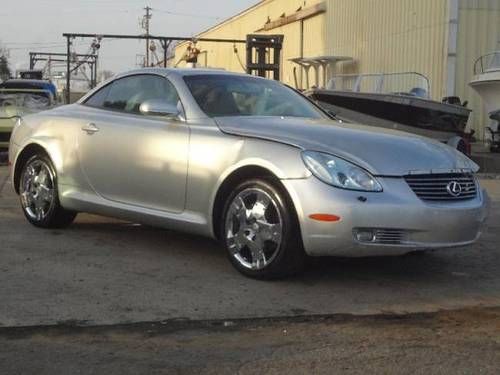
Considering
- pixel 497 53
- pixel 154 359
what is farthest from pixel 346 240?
pixel 497 53

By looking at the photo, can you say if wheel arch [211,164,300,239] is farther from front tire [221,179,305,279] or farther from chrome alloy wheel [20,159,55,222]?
chrome alloy wheel [20,159,55,222]

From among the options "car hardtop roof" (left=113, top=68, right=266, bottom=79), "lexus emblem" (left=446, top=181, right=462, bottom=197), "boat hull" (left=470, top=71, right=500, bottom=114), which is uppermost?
"boat hull" (left=470, top=71, right=500, bottom=114)

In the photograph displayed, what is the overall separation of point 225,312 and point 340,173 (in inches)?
47.9

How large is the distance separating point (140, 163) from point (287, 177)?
151 centimetres

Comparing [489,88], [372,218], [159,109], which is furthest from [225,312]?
[489,88]

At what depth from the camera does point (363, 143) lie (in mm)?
5426

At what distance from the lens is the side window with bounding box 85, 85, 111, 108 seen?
23.3 ft

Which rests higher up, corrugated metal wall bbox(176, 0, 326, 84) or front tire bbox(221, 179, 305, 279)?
corrugated metal wall bbox(176, 0, 326, 84)

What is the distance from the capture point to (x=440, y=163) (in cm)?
548

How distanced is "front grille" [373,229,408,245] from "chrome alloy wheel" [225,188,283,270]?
2.18 feet

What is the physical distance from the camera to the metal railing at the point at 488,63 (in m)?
16.6

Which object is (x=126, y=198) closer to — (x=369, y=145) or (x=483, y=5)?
(x=369, y=145)

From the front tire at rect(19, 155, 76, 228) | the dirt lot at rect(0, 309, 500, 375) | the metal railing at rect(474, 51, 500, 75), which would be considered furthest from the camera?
the metal railing at rect(474, 51, 500, 75)

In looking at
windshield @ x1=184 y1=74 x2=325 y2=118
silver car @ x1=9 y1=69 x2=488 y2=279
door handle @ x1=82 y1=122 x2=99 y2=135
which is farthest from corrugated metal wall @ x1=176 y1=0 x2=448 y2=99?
door handle @ x1=82 y1=122 x2=99 y2=135
